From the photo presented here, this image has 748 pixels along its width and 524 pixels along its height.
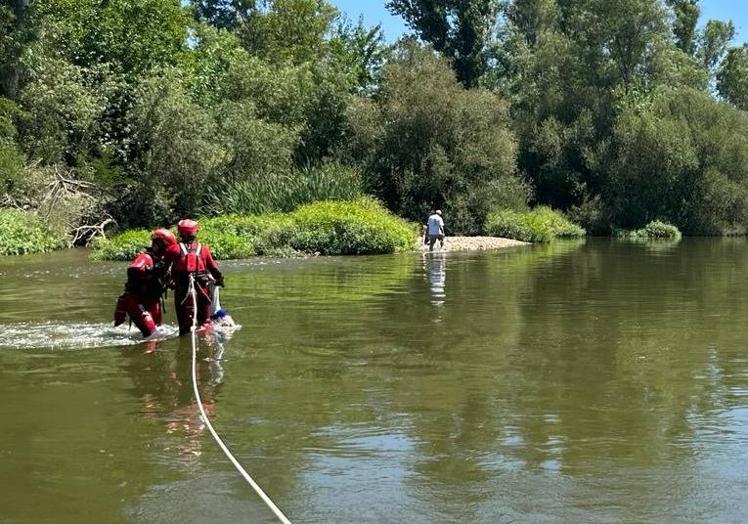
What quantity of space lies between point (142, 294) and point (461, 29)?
46998mm

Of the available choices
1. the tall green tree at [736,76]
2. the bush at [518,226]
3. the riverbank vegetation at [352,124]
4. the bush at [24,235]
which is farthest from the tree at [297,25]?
the tall green tree at [736,76]

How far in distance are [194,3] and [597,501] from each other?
7685 centimetres

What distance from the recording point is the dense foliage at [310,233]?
3018 cm

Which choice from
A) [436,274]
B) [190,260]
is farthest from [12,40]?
[190,260]

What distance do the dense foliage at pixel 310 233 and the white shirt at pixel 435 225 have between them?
3.55 ft

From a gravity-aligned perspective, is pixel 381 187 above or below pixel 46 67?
below

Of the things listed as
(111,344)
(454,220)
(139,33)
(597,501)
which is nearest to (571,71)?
(454,220)

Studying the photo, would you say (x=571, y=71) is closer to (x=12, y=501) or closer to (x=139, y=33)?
(x=139, y=33)

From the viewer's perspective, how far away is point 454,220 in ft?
140

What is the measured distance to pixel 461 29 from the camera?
185 feet

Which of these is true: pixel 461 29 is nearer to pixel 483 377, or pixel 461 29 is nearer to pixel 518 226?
pixel 518 226

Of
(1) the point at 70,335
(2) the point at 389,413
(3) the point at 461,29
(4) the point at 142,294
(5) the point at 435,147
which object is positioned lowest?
(2) the point at 389,413

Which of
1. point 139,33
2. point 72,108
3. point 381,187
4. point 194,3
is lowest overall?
point 381,187

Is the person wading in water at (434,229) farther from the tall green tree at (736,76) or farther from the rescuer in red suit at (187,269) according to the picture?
the tall green tree at (736,76)
